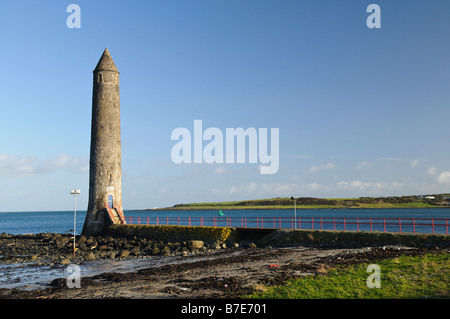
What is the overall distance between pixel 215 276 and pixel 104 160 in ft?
76.2

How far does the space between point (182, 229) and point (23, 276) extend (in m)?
12.9

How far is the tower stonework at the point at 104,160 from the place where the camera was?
3669 centimetres

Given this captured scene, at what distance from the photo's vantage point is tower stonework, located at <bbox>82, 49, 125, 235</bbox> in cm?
3669

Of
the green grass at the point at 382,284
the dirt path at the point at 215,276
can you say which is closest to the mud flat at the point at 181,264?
the dirt path at the point at 215,276

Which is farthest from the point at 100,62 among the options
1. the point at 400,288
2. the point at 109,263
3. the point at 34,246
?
the point at 400,288

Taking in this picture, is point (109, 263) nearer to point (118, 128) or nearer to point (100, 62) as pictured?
point (118, 128)

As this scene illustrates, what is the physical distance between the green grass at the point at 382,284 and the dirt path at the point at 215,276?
848 millimetres

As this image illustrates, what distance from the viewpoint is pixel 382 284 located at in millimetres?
12844

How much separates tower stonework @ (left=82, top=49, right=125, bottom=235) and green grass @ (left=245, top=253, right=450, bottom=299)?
2558cm

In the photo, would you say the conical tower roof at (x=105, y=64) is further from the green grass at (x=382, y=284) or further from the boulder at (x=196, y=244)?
the green grass at (x=382, y=284)

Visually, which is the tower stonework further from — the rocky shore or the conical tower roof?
the rocky shore

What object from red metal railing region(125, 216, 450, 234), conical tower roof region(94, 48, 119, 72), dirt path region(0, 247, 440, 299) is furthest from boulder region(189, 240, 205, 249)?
conical tower roof region(94, 48, 119, 72)

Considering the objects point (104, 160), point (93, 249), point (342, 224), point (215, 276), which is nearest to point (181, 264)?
point (215, 276)
